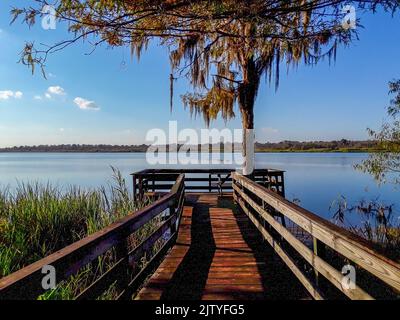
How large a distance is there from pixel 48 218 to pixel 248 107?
19.8 feet

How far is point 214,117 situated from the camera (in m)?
11.6

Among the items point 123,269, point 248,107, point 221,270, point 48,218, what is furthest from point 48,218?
point 248,107

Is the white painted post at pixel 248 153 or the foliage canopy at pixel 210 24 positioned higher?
the foliage canopy at pixel 210 24

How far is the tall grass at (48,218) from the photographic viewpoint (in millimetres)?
6438

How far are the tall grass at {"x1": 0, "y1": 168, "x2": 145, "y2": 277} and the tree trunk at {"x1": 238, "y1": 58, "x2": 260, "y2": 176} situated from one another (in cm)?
397

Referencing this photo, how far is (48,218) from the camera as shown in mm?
7559

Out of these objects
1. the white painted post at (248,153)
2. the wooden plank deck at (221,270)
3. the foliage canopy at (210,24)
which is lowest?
the wooden plank deck at (221,270)

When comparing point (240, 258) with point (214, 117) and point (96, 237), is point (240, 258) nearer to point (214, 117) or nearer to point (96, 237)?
point (96, 237)

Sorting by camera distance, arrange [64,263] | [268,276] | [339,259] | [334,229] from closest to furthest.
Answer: [64,263]
[334,229]
[268,276]
[339,259]

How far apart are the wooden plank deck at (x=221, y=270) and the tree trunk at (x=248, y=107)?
132 inches

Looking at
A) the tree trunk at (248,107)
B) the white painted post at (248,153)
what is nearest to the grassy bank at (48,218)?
the white painted post at (248,153)

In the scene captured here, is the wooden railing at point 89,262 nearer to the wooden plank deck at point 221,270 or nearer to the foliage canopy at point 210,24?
the wooden plank deck at point 221,270
